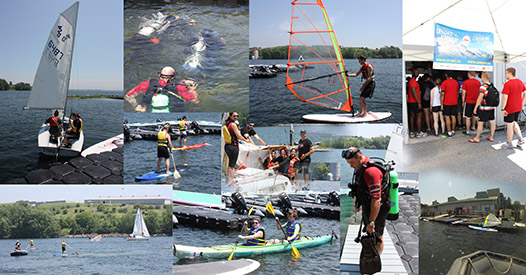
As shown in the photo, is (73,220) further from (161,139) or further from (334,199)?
(334,199)

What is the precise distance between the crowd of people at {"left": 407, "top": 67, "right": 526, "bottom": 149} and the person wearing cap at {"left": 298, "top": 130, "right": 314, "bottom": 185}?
4.68ft

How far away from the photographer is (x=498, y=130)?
802 cm

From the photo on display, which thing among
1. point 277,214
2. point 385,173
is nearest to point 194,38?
point 277,214

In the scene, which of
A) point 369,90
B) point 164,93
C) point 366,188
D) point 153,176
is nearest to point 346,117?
point 369,90

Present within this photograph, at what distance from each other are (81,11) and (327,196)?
14.0ft

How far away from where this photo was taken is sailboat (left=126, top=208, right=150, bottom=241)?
864 cm

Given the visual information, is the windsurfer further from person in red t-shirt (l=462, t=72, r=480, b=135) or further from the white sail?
the white sail

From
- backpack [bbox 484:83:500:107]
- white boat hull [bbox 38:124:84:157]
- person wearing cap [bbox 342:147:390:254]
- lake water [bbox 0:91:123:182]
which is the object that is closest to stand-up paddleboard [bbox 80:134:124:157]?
lake water [bbox 0:91:123:182]

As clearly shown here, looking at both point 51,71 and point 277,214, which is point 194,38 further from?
point 277,214

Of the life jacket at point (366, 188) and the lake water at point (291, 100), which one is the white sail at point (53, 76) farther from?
the life jacket at point (366, 188)

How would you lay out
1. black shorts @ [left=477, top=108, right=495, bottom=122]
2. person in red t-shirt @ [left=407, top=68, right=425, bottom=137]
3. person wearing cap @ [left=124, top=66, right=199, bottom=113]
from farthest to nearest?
1. person wearing cap @ [left=124, top=66, right=199, bottom=113]
2. person in red t-shirt @ [left=407, top=68, right=425, bottom=137]
3. black shorts @ [left=477, top=108, right=495, bottom=122]

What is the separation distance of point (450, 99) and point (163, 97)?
402 centimetres

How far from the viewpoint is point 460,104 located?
8109 mm

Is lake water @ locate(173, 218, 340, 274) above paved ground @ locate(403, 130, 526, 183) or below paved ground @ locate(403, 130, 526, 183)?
below
